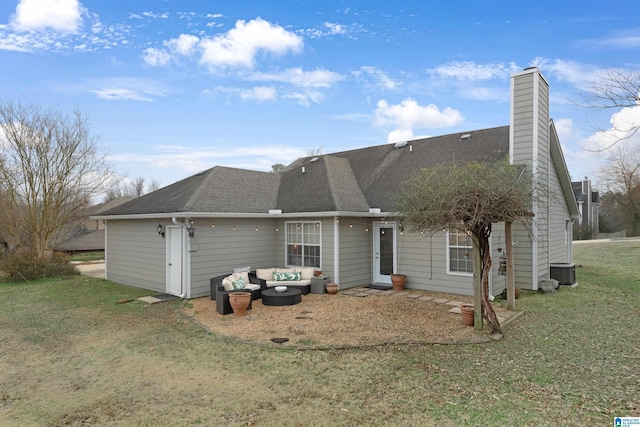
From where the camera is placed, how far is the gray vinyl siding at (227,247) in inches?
404

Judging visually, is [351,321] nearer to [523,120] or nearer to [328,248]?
[328,248]

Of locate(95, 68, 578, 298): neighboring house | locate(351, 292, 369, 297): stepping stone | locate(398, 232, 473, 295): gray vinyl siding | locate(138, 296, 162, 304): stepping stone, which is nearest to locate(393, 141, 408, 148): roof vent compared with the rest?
locate(95, 68, 578, 298): neighboring house

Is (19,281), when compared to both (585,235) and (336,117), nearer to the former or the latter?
(336,117)

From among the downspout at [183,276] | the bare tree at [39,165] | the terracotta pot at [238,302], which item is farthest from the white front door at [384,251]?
the bare tree at [39,165]

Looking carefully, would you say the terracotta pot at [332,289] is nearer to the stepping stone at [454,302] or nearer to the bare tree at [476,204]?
the stepping stone at [454,302]

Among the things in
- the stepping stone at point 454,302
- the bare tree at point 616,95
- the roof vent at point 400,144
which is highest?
the roof vent at point 400,144

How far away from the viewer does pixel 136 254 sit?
40.1 feet

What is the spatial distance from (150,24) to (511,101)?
11.6m

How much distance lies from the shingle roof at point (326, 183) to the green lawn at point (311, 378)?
467 centimetres

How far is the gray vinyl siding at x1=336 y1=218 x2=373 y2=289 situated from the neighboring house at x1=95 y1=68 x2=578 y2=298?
32mm

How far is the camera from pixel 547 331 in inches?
263

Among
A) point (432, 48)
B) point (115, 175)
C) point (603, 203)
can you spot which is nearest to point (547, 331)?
point (432, 48)

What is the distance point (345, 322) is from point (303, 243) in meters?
4.73

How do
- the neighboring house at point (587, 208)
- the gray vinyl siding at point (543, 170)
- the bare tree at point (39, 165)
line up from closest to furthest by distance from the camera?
the gray vinyl siding at point (543, 170)
the bare tree at point (39, 165)
the neighboring house at point (587, 208)
